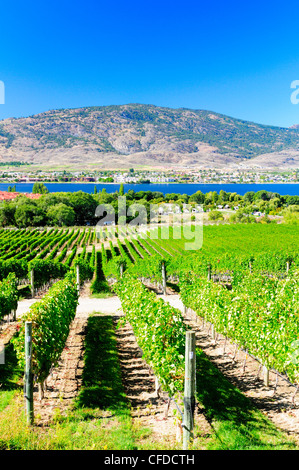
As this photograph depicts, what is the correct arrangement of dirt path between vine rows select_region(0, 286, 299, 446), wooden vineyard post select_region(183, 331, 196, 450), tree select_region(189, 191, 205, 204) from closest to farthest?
wooden vineyard post select_region(183, 331, 196, 450) < dirt path between vine rows select_region(0, 286, 299, 446) < tree select_region(189, 191, 205, 204)

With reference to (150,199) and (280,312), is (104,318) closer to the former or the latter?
(280,312)

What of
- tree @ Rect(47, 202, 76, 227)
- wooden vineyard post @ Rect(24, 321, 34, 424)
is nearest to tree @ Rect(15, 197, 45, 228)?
tree @ Rect(47, 202, 76, 227)

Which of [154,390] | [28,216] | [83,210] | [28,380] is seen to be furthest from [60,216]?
[28,380]

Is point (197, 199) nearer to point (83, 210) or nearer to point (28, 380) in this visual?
point (83, 210)

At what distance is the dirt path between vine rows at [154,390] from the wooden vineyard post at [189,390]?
50 centimetres

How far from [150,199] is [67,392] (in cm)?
13873

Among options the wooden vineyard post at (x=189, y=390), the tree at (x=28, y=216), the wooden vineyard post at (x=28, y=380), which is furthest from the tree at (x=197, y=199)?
the wooden vineyard post at (x=189, y=390)

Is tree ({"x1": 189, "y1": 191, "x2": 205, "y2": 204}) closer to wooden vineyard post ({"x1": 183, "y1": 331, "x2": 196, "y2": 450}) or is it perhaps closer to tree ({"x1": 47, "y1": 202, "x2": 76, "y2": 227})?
tree ({"x1": 47, "y1": 202, "x2": 76, "y2": 227})

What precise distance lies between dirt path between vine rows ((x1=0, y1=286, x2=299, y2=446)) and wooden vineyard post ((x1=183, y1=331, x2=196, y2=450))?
1.63 feet

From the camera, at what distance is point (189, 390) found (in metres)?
5.48

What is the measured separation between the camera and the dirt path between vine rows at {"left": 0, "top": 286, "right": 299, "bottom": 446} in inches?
262

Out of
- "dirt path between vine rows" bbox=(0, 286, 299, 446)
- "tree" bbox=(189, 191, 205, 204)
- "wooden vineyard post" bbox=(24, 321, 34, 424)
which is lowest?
"dirt path between vine rows" bbox=(0, 286, 299, 446)

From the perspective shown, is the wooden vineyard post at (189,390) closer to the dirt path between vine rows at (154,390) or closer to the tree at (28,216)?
the dirt path between vine rows at (154,390)

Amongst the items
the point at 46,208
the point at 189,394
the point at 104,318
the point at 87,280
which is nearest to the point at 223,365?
the point at 189,394
